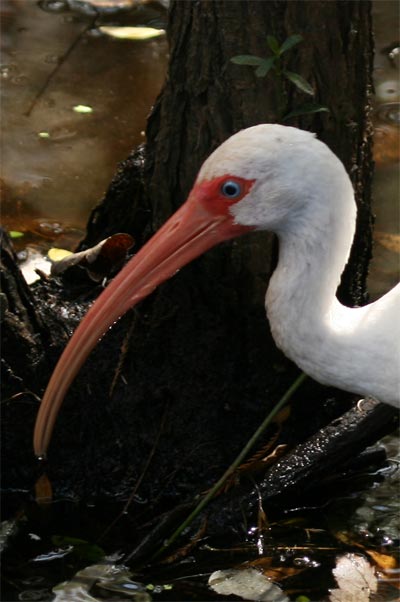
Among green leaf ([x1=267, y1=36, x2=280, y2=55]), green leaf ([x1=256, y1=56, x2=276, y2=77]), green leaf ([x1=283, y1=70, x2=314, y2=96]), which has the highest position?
green leaf ([x1=267, y1=36, x2=280, y2=55])

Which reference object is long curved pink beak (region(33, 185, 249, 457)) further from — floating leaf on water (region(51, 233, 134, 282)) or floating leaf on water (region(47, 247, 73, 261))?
floating leaf on water (region(47, 247, 73, 261))

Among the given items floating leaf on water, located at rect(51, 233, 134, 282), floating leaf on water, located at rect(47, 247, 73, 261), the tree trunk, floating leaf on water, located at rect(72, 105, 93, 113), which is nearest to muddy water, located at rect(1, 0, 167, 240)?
floating leaf on water, located at rect(72, 105, 93, 113)

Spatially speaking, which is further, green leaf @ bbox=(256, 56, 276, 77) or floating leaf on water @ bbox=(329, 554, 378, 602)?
floating leaf on water @ bbox=(329, 554, 378, 602)

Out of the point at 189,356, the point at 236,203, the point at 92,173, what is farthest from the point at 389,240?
the point at 236,203

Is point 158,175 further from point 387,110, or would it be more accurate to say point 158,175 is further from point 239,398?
point 387,110

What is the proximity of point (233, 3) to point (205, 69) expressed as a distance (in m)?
0.24

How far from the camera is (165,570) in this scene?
3631 mm

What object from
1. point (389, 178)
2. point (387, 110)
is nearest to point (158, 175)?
point (389, 178)

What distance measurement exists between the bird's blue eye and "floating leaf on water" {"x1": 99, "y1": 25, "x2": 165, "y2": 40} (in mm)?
4262

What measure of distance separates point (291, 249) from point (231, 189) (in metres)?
0.25

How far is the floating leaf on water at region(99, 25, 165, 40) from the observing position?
708cm

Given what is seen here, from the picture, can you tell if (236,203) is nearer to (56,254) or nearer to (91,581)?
(91,581)

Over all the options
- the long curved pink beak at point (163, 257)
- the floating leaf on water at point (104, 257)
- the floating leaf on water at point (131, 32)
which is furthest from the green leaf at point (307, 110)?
the floating leaf on water at point (131, 32)

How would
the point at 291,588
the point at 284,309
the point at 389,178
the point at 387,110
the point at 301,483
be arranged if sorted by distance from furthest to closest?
the point at 387,110, the point at 389,178, the point at 301,483, the point at 291,588, the point at 284,309
